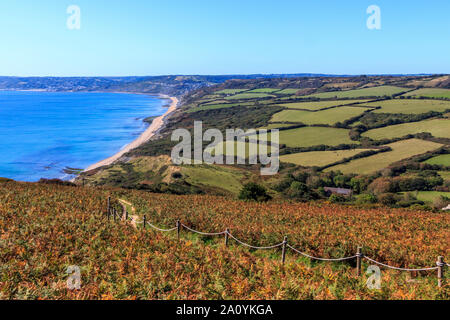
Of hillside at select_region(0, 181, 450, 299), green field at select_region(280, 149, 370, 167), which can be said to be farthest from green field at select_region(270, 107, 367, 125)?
hillside at select_region(0, 181, 450, 299)

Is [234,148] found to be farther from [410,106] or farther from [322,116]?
[410,106]

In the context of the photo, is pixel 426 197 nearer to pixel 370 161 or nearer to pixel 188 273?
pixel 370 161

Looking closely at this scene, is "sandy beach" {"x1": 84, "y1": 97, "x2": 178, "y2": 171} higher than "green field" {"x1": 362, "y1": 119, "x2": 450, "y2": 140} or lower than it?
lower

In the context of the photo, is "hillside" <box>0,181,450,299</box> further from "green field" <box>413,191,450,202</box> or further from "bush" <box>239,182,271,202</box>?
"green field" <box>413,191,450,202</box>

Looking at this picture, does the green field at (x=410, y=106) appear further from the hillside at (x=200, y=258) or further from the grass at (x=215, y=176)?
the hillside at (x=200, y=258)

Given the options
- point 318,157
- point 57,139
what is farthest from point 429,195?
point 57,139
